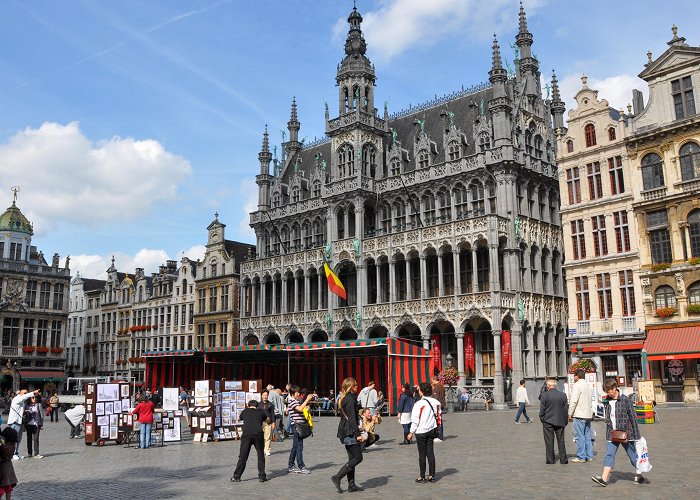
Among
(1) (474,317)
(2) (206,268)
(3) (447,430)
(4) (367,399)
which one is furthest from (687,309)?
(2) (206,268)

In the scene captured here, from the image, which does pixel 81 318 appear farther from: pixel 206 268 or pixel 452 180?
pixel 452 180

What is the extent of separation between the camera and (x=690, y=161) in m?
36.4

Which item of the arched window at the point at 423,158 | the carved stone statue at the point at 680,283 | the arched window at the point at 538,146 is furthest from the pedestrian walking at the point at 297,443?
the arched window at the point at 538,146

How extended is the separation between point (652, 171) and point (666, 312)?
792 cm

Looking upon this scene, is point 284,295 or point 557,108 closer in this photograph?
point 557,108

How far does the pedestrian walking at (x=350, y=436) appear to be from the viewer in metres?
12.1

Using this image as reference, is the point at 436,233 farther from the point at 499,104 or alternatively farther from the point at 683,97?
the point at 683,97

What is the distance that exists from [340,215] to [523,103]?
15.6m

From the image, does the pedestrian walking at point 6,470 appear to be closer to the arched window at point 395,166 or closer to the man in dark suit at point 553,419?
the man in dark suit at point 553,419

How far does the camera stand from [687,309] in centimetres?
3503

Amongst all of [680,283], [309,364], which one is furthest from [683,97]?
[309,364]

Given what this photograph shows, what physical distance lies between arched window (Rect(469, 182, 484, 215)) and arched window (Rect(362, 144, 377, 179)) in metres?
8.99

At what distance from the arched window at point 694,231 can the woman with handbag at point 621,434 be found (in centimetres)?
2677

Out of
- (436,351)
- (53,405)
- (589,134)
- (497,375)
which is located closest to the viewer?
(53,405)
